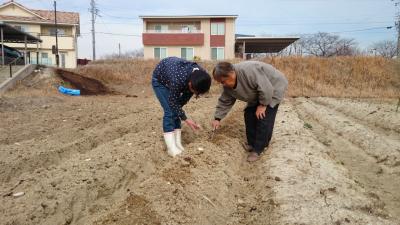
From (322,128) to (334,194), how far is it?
4882 mm

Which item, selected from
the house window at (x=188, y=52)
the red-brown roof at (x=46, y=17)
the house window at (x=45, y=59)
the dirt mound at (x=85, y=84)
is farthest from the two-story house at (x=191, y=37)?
the house window at (x=45, y=59)

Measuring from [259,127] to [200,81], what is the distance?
1464mm

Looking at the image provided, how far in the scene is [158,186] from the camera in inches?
Result: 150

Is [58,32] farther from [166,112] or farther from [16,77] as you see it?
[166,112]

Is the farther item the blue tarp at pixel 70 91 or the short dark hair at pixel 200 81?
the blue tarp at pixel 70 91

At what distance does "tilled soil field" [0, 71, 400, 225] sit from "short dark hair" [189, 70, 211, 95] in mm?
912

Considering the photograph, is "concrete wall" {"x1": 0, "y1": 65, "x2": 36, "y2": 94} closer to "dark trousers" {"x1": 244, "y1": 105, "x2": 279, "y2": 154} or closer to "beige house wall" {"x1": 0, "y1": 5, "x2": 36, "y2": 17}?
"dark trousers" {"x1": 244, "y1": 105, "x2": 279, "y2": 154}

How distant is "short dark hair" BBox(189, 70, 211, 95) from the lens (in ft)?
14.1

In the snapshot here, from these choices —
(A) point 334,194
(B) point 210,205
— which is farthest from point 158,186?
(A) point 334,194

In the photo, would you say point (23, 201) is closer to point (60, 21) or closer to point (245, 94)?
point (245, 94)

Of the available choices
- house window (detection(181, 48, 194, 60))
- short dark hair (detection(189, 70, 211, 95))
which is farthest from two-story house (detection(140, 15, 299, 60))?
short dark hair (detection(189, 70, 211, 95))

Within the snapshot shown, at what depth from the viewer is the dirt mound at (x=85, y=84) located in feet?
62.1

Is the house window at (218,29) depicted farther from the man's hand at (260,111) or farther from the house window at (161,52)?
the man's hand at (260,111)

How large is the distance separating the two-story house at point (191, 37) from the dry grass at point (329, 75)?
33.8 feet
